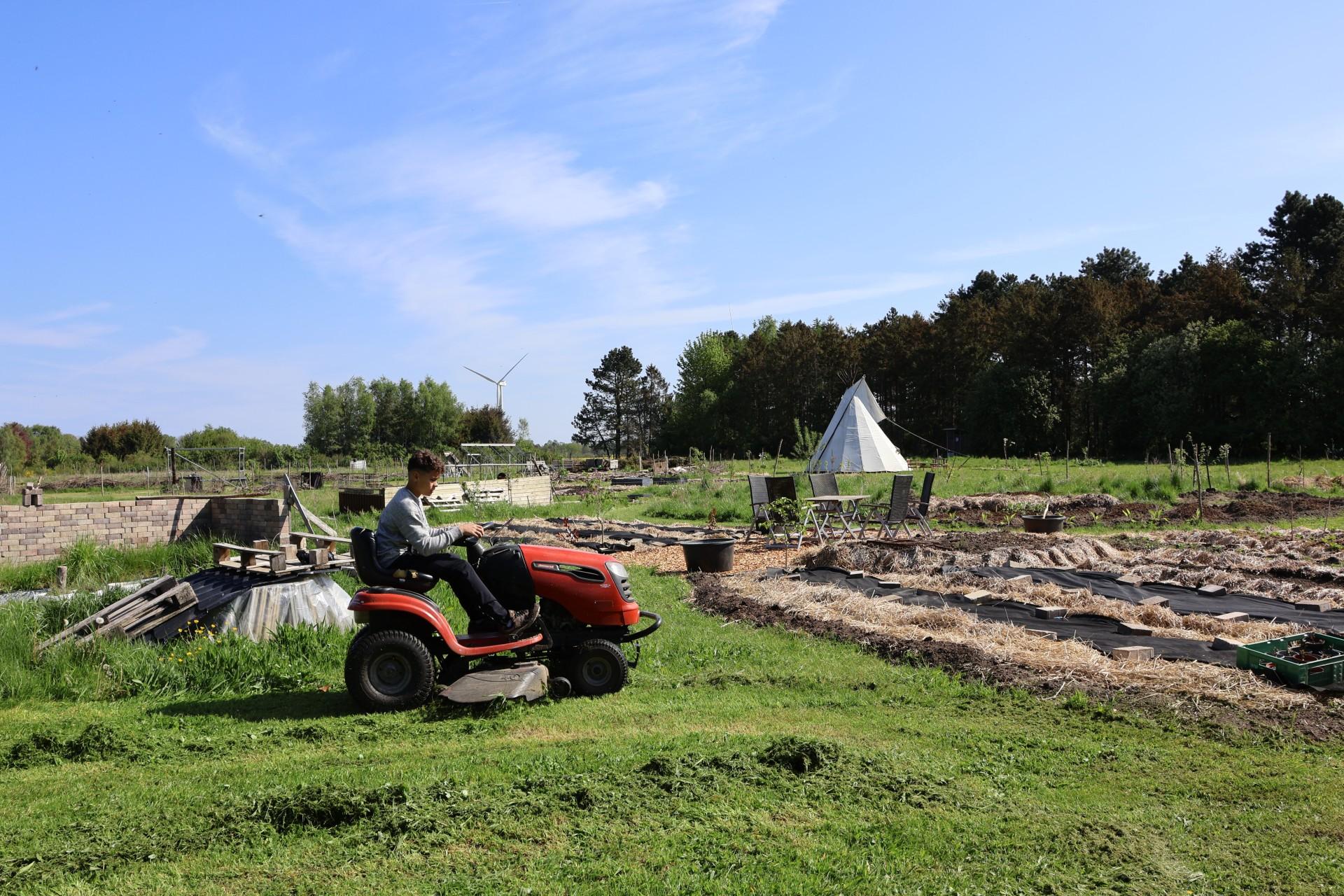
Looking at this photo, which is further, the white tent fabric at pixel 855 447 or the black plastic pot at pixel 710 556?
the white tent fabric at pixel 855 447

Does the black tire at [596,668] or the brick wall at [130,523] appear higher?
the brick wall at [130,523]

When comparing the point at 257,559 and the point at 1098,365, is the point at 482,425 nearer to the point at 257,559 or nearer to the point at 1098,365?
the point at 1098,365

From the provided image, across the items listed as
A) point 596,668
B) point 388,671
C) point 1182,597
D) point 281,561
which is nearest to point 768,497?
point 1182,597

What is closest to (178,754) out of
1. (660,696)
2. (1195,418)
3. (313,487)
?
(660,696)

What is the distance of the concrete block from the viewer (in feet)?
20.6

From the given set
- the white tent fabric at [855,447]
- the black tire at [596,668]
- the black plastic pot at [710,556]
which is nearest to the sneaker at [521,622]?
the black tire at [596,668]

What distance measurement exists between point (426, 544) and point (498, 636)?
2.54 feet

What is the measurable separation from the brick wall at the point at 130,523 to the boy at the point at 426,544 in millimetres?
8507

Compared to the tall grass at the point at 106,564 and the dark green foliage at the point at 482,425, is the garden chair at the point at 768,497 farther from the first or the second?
the dark green foliage at the point at 482,425

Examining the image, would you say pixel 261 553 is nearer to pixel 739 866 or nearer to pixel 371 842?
pixel 371 842

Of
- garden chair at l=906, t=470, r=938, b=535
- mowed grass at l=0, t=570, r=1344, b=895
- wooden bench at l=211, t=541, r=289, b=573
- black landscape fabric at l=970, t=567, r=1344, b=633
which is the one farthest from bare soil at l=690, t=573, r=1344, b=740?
garden chair at l=906, t=470, r=938, b=535

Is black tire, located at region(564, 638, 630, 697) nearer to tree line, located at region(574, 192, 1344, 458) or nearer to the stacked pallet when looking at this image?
the stacked pallet

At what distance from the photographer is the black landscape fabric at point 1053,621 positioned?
6.51 m

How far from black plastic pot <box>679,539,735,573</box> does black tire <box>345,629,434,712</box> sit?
239 inches
